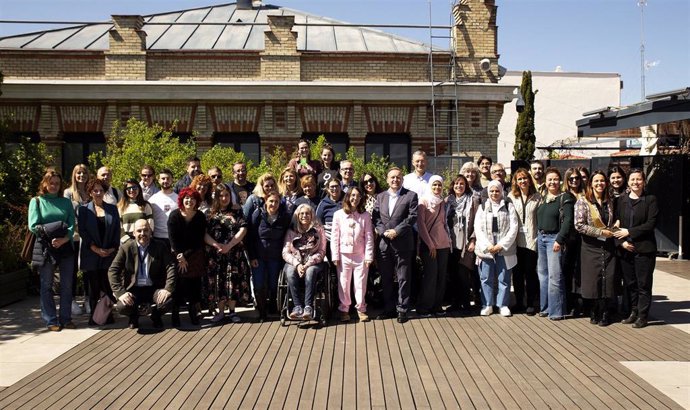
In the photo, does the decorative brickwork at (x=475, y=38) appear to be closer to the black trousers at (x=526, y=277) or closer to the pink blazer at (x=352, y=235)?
the black trousers at (x=526, y=277)

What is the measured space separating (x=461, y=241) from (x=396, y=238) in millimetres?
1148

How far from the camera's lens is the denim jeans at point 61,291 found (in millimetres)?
8656

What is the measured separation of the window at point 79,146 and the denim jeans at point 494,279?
13.8 metres

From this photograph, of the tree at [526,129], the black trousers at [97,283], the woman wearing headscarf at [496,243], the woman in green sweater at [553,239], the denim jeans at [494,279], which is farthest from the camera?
the tree at [526,129]

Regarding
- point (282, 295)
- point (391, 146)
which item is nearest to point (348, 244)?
point (282, 295)

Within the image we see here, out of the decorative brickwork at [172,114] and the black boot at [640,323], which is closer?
the black boot at [640,323]

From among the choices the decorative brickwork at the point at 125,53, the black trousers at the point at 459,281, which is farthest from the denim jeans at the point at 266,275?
the decorative brickwork at the point at 125,53

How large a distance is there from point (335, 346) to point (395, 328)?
1182 mm

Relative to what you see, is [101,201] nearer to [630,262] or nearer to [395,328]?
[395,328]

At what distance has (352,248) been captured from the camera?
8922 millimetres

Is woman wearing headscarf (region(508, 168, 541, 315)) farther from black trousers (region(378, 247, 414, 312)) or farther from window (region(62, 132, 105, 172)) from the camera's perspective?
window (region(62, 132, 105, 172))

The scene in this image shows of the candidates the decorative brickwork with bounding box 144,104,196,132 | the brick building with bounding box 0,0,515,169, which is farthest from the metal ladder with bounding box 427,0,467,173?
the decorative brickwork with bounding box 144,104,196,132

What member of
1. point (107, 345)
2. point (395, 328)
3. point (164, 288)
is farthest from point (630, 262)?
point (107, 345)

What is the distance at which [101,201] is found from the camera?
29.5 feet
